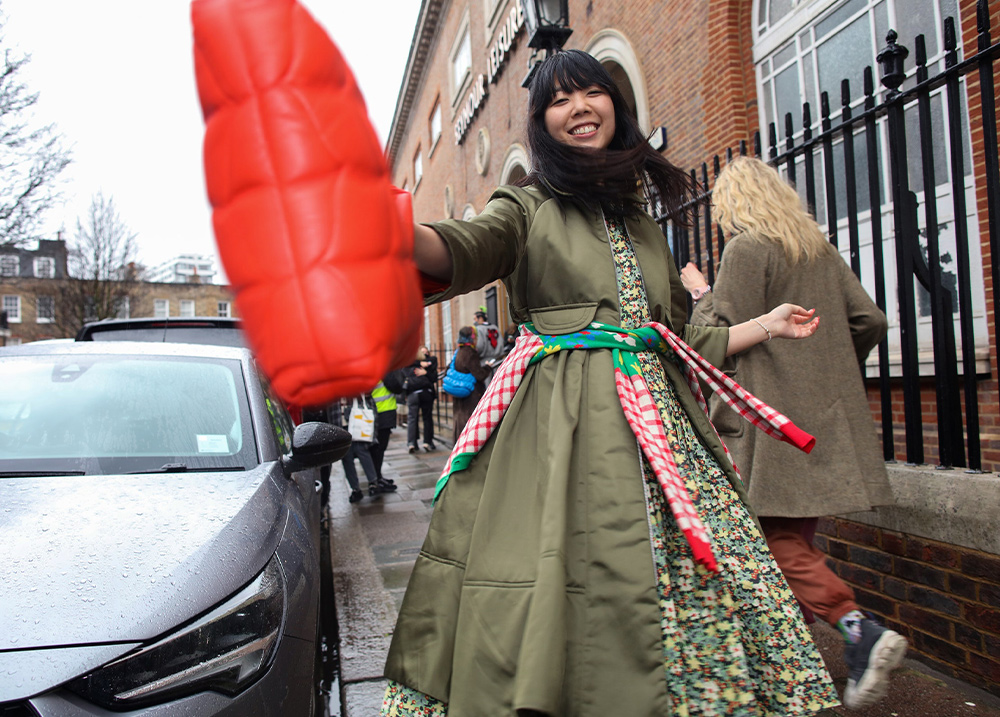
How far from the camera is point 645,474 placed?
1456 mm

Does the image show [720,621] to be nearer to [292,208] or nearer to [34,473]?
[292,208]

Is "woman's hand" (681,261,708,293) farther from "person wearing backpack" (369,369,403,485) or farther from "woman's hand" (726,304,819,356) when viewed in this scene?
"person wearing backpack" (369,369,403,485)

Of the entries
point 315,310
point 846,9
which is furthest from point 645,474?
point 846,9

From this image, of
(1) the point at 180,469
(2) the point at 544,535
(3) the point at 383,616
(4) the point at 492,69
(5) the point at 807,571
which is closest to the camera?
(2) the point at 544,535

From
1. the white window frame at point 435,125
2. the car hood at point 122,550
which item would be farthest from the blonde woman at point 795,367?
the white window frame at point 435,125

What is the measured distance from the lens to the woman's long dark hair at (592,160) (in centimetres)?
156

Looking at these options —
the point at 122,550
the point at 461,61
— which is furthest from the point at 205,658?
the point at 461,61

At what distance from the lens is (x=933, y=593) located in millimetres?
2773

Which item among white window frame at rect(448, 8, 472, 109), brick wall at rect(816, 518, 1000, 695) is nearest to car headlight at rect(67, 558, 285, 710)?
brick wall at rect(816, 518, 1000, 695)

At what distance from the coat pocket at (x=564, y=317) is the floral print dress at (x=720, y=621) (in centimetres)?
9

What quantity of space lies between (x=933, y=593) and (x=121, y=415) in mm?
3131

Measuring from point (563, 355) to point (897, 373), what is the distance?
4.79 m

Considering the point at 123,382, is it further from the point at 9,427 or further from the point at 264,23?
the point at 264,23

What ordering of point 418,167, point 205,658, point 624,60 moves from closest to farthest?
point 205,658, point 624,60, point 418,167
